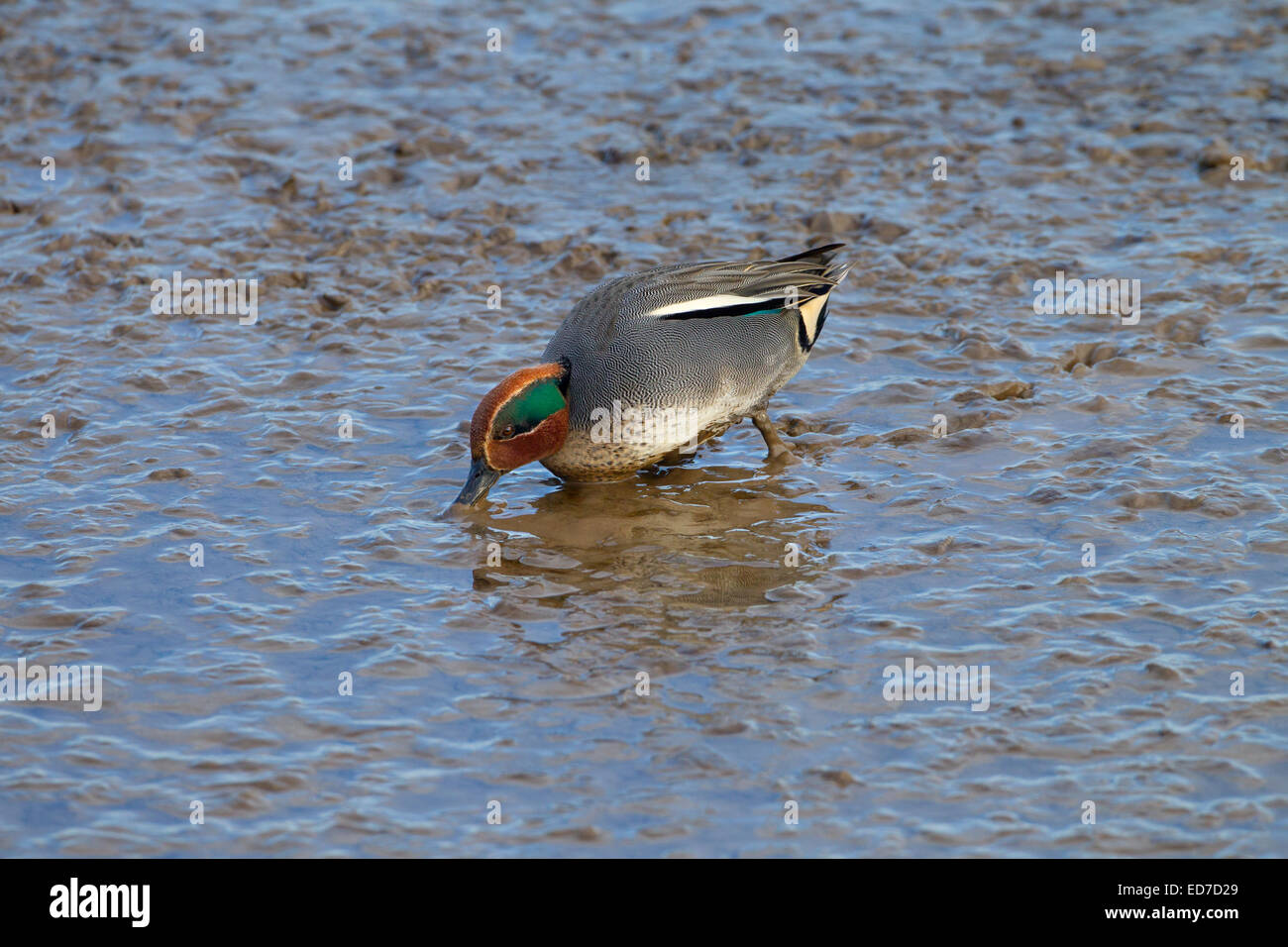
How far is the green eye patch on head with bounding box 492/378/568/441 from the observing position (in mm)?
7105

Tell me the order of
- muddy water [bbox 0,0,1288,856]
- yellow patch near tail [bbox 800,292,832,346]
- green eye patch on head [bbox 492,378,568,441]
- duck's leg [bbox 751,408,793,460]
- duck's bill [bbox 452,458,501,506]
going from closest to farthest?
muddy water [bbox 0,0,1288,856], green eye patch on head [bbox 492,378,568,441], duck's bill [bbox 452,458,501,506], yellow patch near tail [bbox 800,292,832,346], duck's leg [bbox 751,408,793,460]

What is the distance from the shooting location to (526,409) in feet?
23.4

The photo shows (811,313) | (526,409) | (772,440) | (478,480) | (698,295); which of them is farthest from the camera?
(772,440)

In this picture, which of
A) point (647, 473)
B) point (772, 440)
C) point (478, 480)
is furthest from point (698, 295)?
point (478, 480)

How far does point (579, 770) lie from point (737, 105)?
7.93 meters

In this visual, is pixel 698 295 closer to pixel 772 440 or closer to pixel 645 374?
pixel 645 374

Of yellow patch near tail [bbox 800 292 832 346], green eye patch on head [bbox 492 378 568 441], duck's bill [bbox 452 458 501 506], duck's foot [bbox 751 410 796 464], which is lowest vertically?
duck's bill [bbox 452 458 501 506]

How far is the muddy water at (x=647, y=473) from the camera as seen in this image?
17.6ft

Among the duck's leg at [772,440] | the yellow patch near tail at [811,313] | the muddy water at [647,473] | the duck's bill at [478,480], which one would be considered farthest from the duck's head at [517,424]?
the yellow patch near tail at [811,313]

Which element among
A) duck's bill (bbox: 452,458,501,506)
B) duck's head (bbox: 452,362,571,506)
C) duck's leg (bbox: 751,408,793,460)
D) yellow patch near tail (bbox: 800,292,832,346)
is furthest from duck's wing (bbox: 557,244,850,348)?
duck's bill (bbox: 452,458,501,506)

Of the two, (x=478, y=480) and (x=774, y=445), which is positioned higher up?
(x=774, y=445)

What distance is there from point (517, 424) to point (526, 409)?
0.08m

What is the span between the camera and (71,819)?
5.19 m

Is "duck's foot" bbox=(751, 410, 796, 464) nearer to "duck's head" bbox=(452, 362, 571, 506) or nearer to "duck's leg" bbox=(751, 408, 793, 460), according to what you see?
"duck's leg" bbox=(751, 408, 793, 460)
